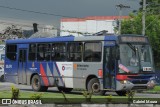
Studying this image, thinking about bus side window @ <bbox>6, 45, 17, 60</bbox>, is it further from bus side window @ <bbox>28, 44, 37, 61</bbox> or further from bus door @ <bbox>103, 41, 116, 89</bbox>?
bus door @ <bbox>103, 41, 116, 89</bbox>

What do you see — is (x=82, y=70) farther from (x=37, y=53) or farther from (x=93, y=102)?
(x=93, y=102)

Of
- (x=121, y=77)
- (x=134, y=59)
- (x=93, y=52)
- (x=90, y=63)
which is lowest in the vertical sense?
(x=121, y=77)

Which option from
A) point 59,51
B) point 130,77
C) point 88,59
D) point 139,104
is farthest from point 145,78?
point 139,104

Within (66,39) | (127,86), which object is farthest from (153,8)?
(127,86)

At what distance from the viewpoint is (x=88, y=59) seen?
81.3 ft

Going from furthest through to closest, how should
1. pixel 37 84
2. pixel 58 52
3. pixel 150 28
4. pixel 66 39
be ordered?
pixel 150 28 → pixel 37 84 → pixel 58 52 → pixel 66 39

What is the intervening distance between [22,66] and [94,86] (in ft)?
21.9

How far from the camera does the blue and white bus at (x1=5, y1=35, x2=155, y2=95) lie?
2338cm

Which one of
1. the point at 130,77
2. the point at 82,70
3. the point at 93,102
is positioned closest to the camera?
the point at 93,102

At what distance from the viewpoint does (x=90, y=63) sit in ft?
80.3

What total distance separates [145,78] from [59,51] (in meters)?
5.55

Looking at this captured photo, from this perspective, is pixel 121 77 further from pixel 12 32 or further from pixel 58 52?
pixel 12 32

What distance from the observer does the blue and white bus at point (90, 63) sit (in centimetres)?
2338

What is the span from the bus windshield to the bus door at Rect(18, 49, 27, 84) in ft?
26.1
